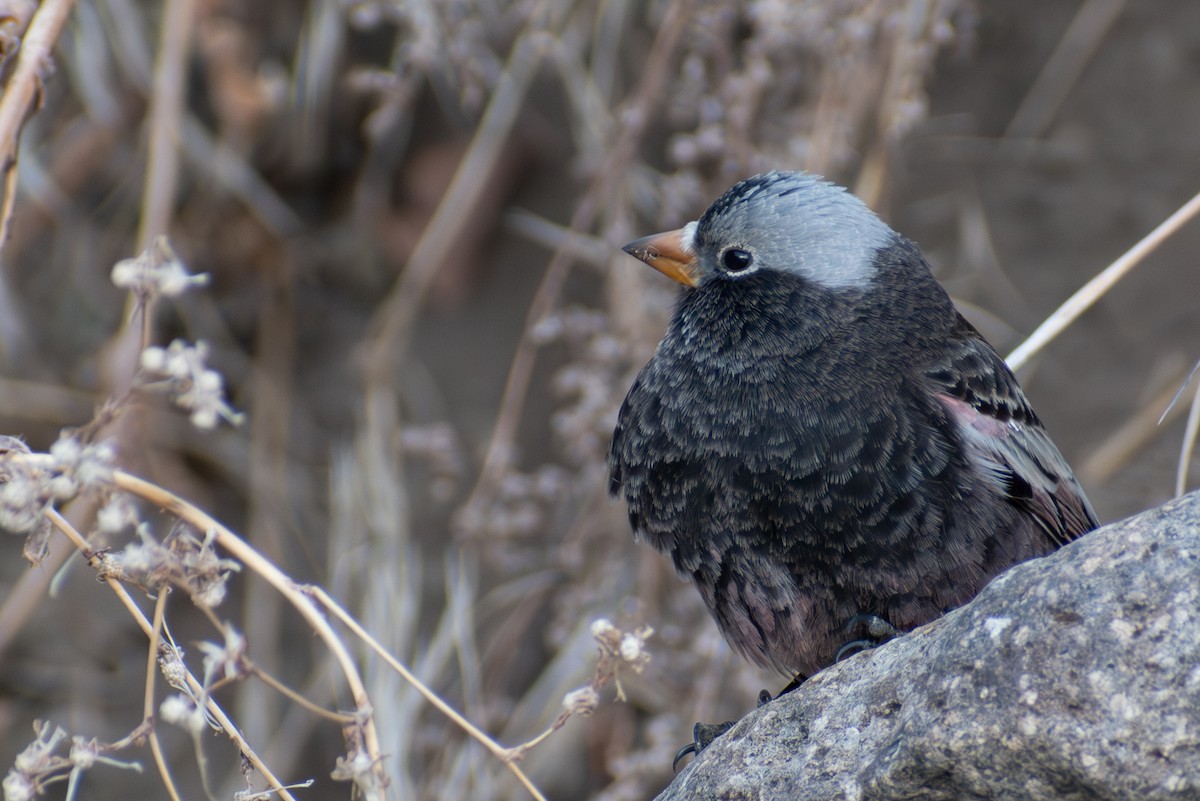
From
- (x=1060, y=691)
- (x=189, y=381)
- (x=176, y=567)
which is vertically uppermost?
(x=189, y=381)

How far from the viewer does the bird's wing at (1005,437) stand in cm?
292

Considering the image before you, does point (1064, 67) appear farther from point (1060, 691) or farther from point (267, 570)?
point (267, 570)

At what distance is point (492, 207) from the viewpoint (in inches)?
221

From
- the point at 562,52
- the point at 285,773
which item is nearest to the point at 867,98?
the point at 562,52

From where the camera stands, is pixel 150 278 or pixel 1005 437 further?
pixel 1005 437

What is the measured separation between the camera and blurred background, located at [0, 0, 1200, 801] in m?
4.44

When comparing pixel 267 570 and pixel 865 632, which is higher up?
pixel 267 570

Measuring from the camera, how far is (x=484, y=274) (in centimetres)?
575

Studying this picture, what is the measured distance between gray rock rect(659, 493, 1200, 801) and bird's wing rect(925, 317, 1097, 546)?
3.08 ft

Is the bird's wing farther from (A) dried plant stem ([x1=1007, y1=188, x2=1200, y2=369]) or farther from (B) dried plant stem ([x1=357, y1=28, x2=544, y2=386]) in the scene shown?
(B) dried plant stem ([x1=357, y1=28, x2=544, y2=386])

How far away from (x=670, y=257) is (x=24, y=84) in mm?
1650

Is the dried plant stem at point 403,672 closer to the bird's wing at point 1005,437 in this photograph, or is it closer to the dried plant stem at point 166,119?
the bird's wing at point 1005,437

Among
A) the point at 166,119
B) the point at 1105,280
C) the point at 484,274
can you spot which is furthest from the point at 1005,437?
the point at 484,274

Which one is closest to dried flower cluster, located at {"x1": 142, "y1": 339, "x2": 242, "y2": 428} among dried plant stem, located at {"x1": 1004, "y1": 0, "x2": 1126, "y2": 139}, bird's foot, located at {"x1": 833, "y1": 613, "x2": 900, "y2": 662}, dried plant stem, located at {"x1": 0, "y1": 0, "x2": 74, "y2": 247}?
dried plant stem, located at {"x1": 0, "y1": 0, "x2": 74, "y2": 247}
